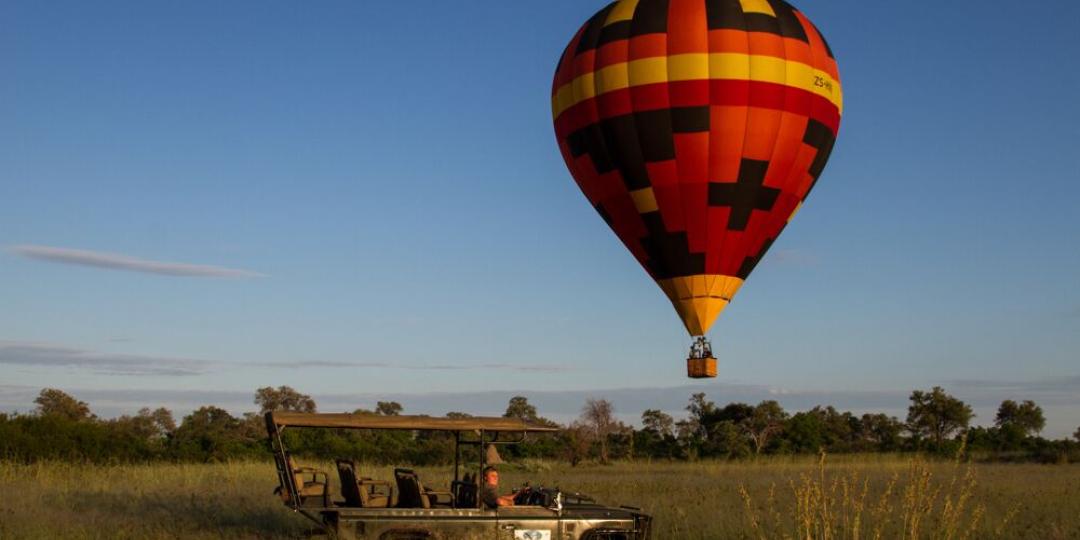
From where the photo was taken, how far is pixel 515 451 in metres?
46.1

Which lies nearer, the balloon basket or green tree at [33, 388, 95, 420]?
the balloon basket

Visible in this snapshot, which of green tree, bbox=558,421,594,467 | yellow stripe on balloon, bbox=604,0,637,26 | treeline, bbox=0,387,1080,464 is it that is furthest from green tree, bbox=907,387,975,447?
yellow stripe on balloon, bbox=604,0,637,26

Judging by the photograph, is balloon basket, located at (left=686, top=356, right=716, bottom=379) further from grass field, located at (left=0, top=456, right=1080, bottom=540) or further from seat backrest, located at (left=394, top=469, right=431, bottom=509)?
seat backrest, located at (left=394, top=469, right=431, bottom=509)

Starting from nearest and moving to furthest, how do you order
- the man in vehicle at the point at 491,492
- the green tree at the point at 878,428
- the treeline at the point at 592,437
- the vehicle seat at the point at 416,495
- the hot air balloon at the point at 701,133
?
the man in vehicle at the point at 491,492 → the vehicle seat at the point at 416,495 → the hot air balloon at the point at 701,133 → the treeline at the point at 592,437 → the green tree at the point at 878,428

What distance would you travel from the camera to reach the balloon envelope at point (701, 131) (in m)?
25.3

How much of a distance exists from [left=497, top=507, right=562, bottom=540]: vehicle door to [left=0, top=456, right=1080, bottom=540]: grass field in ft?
9.66

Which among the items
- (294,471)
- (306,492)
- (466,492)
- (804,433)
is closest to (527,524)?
(466,492)

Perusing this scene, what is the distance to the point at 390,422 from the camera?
43.8 feet

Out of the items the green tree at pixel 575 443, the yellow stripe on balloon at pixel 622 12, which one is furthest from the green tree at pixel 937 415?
the yellow stripe on balloon at pixel 622 12

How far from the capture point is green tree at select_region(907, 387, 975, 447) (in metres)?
67.8

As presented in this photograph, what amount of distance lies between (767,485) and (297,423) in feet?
54.2

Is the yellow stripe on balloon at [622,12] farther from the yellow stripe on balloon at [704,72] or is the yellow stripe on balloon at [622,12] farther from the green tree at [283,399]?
the green tree at [283,399]

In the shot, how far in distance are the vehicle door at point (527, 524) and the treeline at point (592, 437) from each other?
8084 millimetres

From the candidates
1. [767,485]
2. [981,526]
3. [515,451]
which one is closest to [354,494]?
[981,526]
